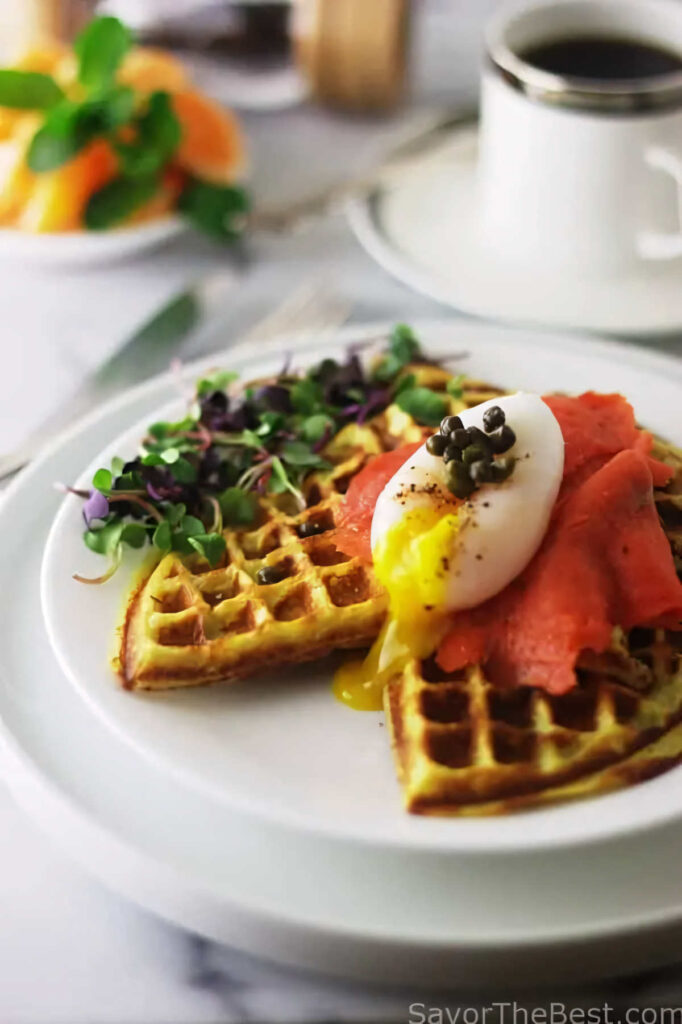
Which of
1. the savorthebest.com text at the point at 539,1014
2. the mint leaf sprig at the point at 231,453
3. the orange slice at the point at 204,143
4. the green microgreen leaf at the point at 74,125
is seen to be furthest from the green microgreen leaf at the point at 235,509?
the orange slice at the point at 204,143

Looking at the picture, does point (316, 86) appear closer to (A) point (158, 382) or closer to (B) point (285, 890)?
(A) point (158, 382)

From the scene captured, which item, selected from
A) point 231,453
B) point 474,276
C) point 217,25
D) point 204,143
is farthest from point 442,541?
point 217,25

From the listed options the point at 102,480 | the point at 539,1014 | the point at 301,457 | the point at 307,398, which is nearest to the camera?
the point at 539,1014

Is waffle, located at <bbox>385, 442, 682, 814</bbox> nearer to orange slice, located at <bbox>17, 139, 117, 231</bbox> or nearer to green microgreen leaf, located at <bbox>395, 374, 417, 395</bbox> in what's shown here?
green microgreen leaf, located at <bbox>395, 374, 417, 395</bbox>

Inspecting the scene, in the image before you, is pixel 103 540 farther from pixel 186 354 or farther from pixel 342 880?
pixel 186 354

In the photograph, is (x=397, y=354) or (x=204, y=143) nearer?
(x=397, y=354)

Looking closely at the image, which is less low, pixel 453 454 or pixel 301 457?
pixel 453 454

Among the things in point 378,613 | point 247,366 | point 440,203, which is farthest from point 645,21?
point 378,613
